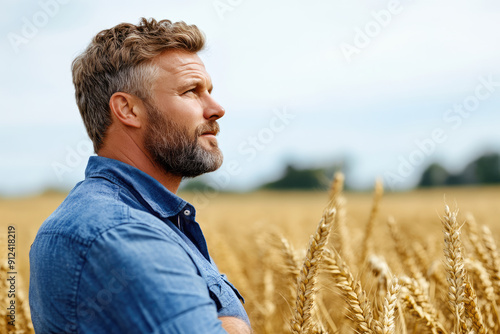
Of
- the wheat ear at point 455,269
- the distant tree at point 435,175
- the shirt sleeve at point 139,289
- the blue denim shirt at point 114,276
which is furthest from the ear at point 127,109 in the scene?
the distant tree at point 435,175

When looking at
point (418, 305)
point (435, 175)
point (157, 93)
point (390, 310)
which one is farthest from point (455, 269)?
point (435, 175)

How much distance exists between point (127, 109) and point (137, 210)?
0.60m

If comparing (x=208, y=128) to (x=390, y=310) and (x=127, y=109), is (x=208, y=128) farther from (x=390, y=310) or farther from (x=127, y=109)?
(x=390, y=310)

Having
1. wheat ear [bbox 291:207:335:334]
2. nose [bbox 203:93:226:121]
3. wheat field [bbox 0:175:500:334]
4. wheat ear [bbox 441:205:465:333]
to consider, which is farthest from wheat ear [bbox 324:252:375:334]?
nose [bbox 203:93:226:121]

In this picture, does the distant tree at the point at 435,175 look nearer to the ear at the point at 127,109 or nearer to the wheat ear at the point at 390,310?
the wheat ear at the point at 390,310

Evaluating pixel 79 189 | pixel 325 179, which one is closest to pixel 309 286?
pixel 79 189

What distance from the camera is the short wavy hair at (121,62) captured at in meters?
1.76

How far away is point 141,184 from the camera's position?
1586 millimetres

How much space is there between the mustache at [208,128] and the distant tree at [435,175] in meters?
44.5

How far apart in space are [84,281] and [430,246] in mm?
2947

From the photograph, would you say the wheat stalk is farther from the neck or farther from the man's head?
the neck

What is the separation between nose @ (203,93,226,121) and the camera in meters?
1.77

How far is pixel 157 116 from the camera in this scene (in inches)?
67.5

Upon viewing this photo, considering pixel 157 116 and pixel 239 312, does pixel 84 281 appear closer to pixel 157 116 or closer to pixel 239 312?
pixel 239 312
